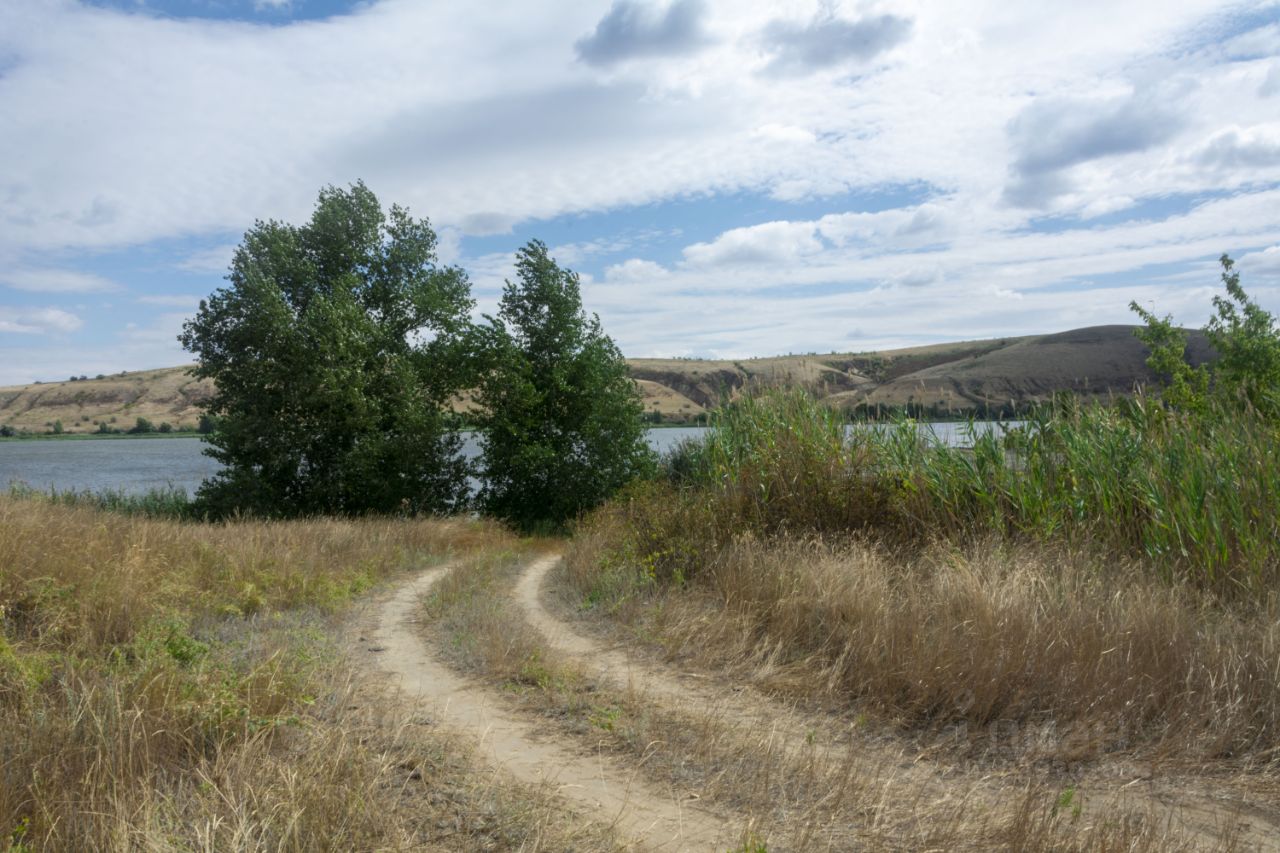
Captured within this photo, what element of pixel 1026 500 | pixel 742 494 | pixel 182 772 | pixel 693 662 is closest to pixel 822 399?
pixel 742 494

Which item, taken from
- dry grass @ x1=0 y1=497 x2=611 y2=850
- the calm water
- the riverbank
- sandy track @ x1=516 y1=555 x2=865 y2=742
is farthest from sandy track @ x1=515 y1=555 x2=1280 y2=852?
the riverbank

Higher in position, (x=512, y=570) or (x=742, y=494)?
(x=742, y=494)

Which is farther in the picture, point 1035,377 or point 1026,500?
point 1035,377

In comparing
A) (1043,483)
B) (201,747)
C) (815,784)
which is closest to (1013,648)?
(815,784)

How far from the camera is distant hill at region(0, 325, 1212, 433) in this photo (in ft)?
43.2

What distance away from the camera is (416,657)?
7445 millimetres

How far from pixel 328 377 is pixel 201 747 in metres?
17.9

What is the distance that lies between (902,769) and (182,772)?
387 centimetres

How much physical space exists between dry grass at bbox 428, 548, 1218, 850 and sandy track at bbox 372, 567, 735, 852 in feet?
0.56

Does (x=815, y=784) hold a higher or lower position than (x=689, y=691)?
higher

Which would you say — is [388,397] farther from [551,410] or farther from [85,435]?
[85,435]

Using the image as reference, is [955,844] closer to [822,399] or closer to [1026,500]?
[1026,500]

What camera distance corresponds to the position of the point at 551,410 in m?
23.2

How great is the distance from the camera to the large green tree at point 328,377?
22078mm
